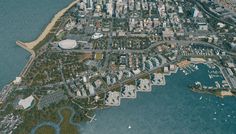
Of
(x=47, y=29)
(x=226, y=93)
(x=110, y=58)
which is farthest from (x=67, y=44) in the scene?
(x=226, y=93)

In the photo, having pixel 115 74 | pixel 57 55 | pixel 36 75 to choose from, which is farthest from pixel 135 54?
pixel 36 75

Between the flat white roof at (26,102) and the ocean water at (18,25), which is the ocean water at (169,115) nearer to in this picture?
the flat white roof at (26,102)

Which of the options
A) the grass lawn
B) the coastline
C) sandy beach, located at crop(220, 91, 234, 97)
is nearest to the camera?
the grass lawn

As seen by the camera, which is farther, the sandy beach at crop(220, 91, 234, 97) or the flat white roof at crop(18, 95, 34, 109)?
the sandy beach at crop(220, 91, 234, 97)

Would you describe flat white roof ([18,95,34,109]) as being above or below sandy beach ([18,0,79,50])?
below

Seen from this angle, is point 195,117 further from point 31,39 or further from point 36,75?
point 31,39

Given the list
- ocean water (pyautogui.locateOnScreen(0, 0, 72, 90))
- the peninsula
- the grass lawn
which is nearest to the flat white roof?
the peninsula

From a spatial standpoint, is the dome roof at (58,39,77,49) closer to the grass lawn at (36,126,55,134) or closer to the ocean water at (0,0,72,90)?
the ocean water at (0,0,72,90)
